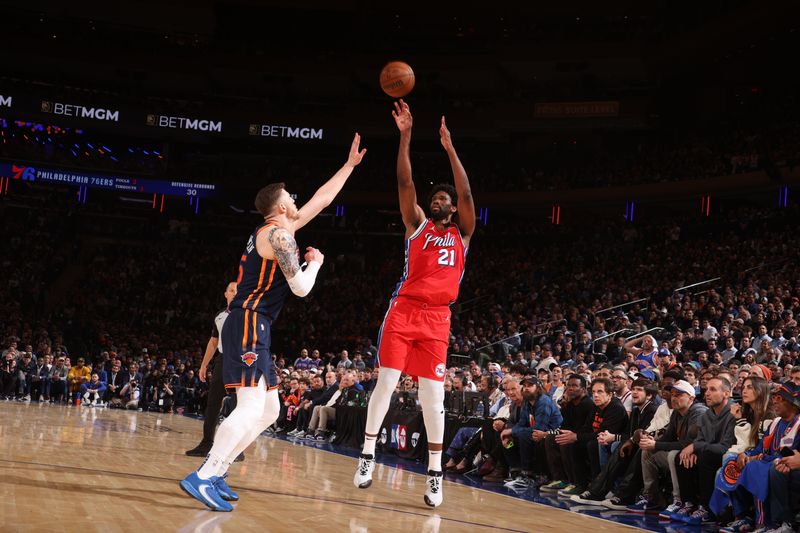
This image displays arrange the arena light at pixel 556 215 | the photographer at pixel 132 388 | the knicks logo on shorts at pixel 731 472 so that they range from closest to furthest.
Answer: the knicks logo on shorts at pixel 731 472
the photographer at pixel 132 388
the arena light at pixel 556 215

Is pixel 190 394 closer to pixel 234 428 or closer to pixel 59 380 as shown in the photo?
pixel 59 380

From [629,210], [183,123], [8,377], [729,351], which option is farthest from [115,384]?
[629,210]

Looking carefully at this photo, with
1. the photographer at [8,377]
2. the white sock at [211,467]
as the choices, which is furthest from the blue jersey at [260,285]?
the photographer at [8,377]

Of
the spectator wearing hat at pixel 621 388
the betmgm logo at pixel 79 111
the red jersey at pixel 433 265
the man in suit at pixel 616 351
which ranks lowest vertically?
the spectator wearing hat at pixel 621 388

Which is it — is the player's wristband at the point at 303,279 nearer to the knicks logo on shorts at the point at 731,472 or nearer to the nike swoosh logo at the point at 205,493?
the nike swoosh logo at the point at 205,493

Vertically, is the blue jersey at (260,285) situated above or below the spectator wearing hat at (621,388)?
above

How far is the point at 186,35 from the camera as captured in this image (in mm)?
34469

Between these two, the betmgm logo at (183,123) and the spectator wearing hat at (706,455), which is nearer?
the spectator wearing hat at (706,455)

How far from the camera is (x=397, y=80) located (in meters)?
7.29

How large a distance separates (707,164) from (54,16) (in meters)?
25.9

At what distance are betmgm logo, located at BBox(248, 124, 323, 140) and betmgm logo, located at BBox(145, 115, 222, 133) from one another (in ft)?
5.02

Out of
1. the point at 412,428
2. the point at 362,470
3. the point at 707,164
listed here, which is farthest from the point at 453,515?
the point at 707,164

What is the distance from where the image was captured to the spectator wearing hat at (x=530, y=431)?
31.4 feet

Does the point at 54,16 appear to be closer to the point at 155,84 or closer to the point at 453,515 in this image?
the point at 155,84
